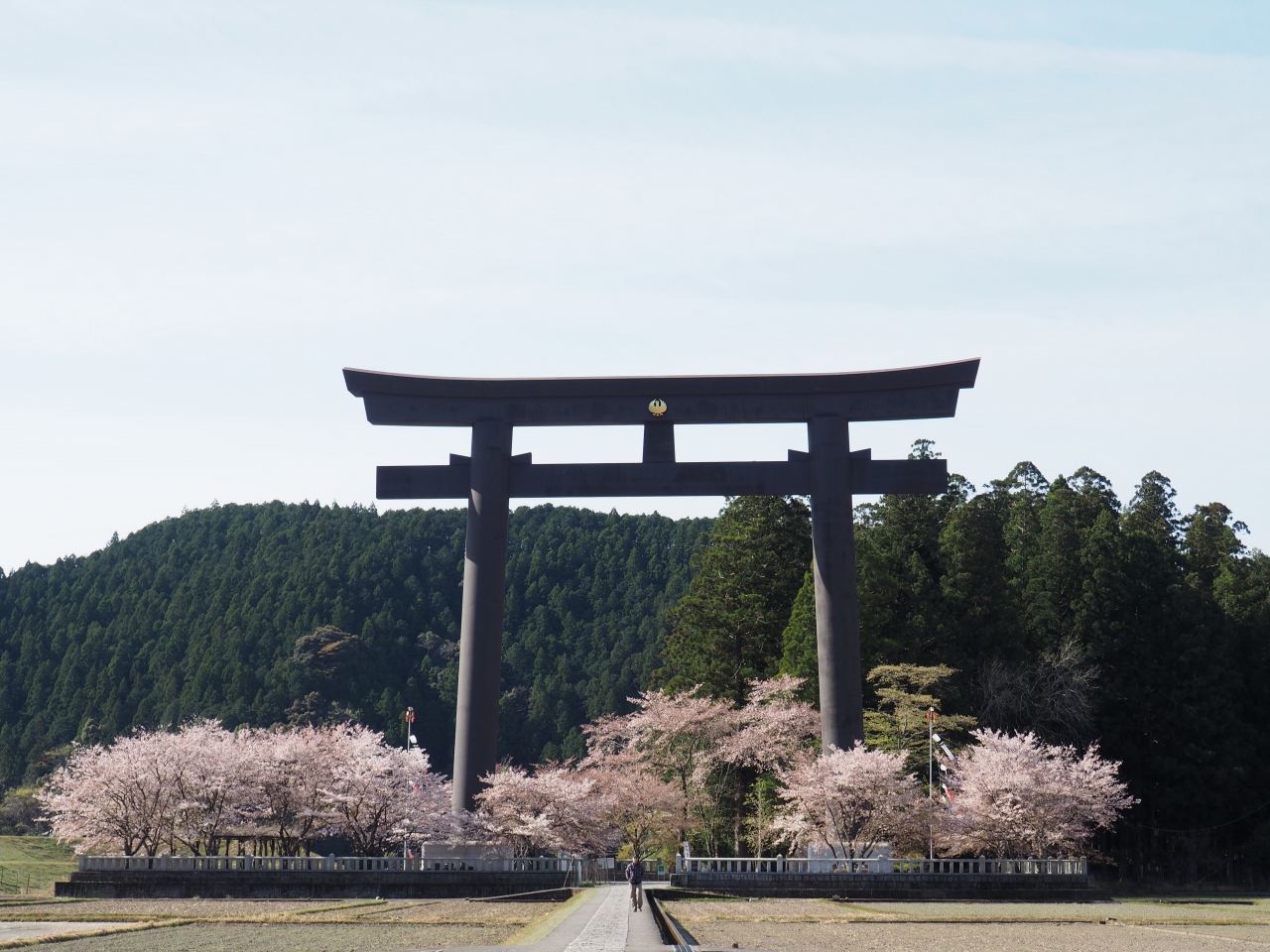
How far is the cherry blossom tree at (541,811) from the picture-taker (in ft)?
117

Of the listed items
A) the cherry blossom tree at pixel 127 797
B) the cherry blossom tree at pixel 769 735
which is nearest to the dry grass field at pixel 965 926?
the cherry blossom tree at pixel 769 735

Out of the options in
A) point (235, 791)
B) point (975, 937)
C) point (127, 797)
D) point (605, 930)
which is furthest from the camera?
point (235, 791)

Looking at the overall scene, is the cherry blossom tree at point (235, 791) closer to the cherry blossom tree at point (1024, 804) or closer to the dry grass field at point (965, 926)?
the dry grass field at point (965, 926)

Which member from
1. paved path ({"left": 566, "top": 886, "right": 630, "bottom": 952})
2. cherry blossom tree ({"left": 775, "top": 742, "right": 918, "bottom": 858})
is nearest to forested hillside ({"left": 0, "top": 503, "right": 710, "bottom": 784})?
cherry blossom tree ({"left": 775, "top": 742, "right": 918, "bottom": 858})

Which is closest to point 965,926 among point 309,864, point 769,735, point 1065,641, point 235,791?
point 309,864

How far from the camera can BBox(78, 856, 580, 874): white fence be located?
33.7 meters

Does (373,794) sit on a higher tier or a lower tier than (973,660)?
lower

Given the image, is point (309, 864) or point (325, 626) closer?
point (309, 864)

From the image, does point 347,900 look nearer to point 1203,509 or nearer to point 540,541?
point 1203,509

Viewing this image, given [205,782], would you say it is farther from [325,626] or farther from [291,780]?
[325,626]

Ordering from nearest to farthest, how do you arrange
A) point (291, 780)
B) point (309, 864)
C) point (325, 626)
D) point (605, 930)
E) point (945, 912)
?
point (605, 930) < point (945, 912) < point (309, 864) < point (291, 780) < point (325, 626)

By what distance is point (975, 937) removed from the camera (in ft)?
72.9

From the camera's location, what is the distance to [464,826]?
116 feet

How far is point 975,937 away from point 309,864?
1835 cm
